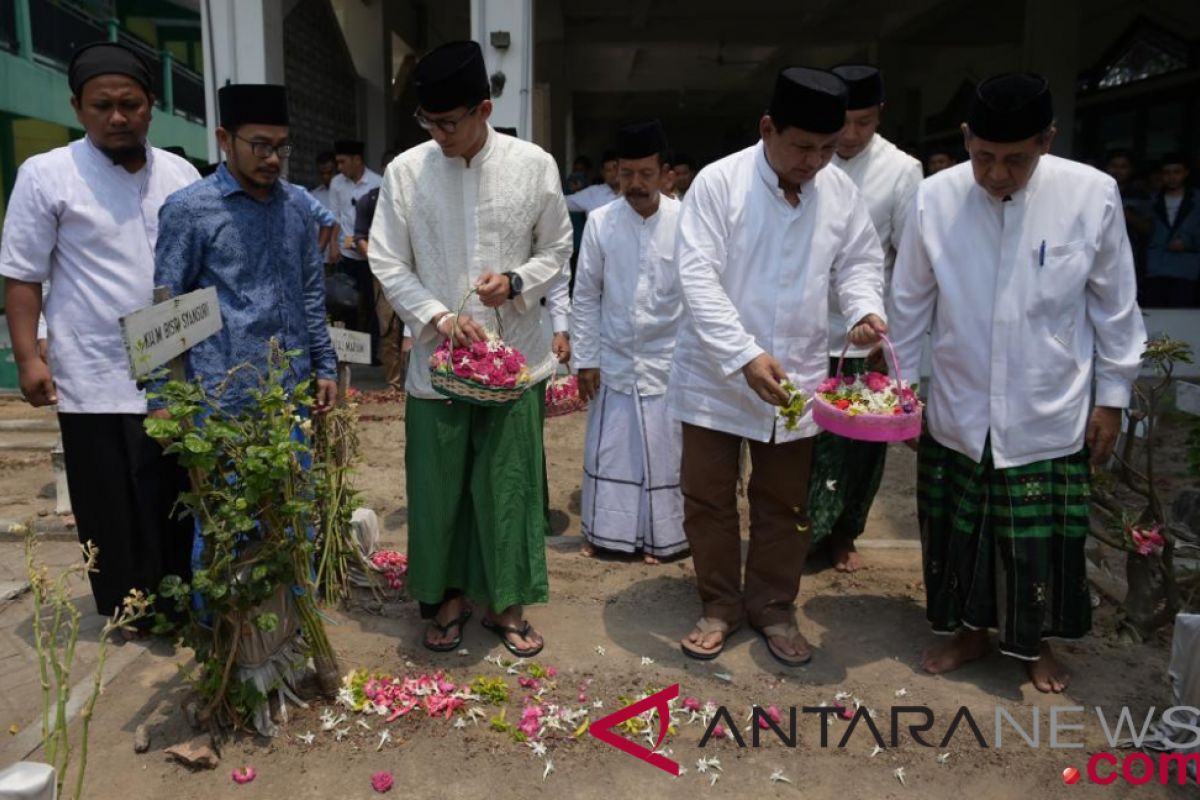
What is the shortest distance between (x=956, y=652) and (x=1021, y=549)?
1.60 feet

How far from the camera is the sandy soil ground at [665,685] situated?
2.81 metres

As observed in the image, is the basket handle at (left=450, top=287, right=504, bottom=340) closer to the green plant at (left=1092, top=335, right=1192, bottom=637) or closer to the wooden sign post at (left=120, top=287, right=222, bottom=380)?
the wooden sign post at (left=120, top=287, right=222, bottom=380)

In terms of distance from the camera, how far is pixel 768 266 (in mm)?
3365

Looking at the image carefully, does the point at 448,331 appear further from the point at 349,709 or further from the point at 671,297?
the point at 671,297

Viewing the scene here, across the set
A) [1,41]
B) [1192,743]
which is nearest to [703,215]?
[1192,743]

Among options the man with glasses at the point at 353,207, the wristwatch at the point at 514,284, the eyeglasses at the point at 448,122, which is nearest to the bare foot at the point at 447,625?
the wristwatch at the point at 514,284

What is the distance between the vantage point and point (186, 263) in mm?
3234

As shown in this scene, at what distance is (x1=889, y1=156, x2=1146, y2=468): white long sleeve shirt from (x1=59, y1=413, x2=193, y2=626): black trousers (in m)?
2.75

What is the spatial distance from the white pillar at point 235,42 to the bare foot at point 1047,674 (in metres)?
7.20

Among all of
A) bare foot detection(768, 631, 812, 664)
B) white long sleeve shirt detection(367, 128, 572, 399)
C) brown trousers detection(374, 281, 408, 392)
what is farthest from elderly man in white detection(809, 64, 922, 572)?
brown trousers detection(374, 281, 408, 392)

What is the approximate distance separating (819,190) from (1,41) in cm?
1214

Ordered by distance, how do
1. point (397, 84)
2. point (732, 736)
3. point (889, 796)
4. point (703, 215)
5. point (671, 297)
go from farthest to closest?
point (397, 84), point (671, 297), point (703, 215), point (732, 736), point (889, 796)

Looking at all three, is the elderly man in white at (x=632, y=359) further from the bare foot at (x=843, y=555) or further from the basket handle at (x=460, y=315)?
the basket handle at (x=460, y=315)

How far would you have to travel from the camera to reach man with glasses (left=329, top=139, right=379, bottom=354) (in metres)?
8.98
